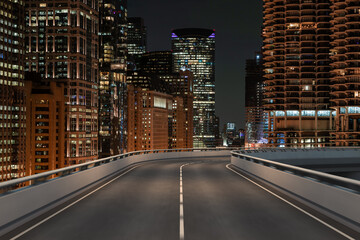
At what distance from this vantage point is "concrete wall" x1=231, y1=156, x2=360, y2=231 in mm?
12109

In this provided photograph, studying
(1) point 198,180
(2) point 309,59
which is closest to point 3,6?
(2) point 309,59

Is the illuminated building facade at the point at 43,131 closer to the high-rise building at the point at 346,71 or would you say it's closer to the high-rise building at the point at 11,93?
the high-rise building at the point at 11,93

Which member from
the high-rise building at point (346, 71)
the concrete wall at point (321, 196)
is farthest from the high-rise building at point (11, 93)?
the concrete wall at point (321, 196)

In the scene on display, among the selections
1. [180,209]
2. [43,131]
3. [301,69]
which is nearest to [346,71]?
[301,69]

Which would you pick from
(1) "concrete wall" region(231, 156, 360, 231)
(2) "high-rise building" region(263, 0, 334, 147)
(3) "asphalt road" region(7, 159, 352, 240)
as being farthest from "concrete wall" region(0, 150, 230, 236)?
(2) "high-rise building" region(263, 0, 334, 147)

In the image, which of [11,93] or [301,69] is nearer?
[301,69]

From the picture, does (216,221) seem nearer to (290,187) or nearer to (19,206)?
(19,206)

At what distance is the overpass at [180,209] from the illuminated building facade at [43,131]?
172938mm

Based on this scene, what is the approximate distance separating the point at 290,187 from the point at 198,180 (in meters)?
6.84

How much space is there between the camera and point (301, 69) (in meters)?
158

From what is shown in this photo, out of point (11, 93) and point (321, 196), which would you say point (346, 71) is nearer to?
point (11, 93)

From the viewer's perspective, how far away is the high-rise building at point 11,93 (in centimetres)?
17600

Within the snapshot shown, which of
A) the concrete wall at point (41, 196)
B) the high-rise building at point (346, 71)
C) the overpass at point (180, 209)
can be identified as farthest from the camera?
the high-rise building at point (346, 71)

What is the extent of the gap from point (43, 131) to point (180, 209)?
182953 mm
